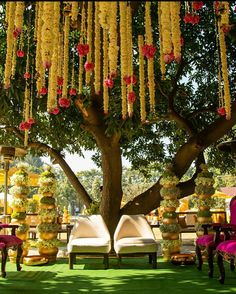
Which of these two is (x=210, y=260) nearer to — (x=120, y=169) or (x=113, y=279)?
(x=113, y=279)

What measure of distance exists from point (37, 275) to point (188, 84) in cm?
493

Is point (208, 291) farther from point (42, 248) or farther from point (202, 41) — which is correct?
point (202, 41)

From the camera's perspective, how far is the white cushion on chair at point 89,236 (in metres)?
6.30

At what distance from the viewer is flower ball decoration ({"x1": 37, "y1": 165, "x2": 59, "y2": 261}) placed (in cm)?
725

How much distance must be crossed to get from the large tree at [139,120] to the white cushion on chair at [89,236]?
0.92 m

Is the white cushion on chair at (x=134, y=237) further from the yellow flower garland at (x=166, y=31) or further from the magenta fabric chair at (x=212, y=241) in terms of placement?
the yellow flower garland at (x=166, y=31)

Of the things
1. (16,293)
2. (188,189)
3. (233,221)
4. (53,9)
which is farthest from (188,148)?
(53,9)

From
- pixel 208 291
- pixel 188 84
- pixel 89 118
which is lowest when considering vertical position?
pixel 208 291

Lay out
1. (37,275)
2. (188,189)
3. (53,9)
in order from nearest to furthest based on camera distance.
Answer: (53,9) < (37,275) < (188,189)

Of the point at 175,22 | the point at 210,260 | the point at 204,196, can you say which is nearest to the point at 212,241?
the point at 210,260

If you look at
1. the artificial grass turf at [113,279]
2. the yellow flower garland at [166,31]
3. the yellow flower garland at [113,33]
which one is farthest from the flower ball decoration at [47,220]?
the yellow flower garland at [166,31]

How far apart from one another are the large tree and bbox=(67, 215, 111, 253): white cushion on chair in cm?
92

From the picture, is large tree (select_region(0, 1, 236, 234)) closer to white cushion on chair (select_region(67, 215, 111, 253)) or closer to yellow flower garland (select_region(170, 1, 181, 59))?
white cushion on chair (select_region(67, 215, 111, 253))

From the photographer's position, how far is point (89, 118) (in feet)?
24.5
